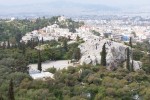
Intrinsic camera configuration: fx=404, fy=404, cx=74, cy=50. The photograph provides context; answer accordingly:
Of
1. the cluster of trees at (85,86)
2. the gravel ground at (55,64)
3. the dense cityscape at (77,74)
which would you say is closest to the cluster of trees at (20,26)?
the dense cityscape at (77,74)

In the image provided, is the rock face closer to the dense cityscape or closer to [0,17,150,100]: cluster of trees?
the dense cityscape

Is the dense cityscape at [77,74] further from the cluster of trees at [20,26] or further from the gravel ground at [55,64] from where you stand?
the cluster of trees at [20,26]

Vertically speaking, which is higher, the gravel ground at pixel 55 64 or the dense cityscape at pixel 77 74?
the dense cityscape at pixel 77 74

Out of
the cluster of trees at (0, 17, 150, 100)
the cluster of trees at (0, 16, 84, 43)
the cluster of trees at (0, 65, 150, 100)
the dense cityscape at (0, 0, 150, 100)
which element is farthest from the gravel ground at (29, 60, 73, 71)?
the cluster of trees at (0, 16, 84, 43)

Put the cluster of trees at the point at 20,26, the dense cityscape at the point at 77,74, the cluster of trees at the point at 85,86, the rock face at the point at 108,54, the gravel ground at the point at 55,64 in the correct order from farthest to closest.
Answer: the cluster of trees at the point at 20,26
the gravel ground at the point at 55,64
the rock face at the point at 108,54
the dense cityscape at the point at 77,74
the cluster of trees at the point at 85,86

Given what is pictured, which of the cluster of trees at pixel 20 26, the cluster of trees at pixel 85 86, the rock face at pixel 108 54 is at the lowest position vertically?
the cluster of trees at pixel 20 26

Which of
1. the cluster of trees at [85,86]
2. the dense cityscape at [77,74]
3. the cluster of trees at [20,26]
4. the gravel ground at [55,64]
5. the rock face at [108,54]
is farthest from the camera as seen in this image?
the cluster of trees at [20,26]

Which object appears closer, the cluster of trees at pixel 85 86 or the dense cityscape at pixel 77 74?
the cluster of trees at pixel 85 86

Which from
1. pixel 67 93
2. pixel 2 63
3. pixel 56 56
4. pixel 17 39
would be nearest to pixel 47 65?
pixel 56 56

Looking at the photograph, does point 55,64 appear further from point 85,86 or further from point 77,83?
point 85,86

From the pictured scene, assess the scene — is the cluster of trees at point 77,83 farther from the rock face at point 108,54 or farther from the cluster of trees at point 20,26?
the cluster of trees at point 20,26

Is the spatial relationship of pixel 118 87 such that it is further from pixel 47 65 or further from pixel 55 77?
pixel 47 65
